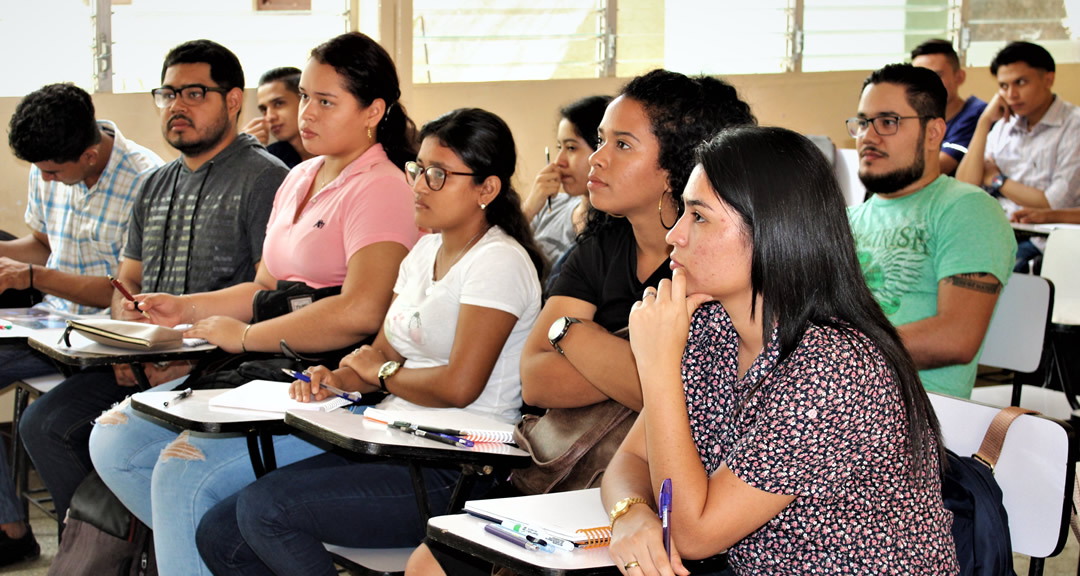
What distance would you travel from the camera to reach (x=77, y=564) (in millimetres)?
2645

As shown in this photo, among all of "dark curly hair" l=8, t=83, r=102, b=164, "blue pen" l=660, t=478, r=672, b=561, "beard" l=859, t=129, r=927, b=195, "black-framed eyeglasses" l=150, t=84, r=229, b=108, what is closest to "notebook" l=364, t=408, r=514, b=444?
"blue pen" l=660, t=478, r=672, b=561

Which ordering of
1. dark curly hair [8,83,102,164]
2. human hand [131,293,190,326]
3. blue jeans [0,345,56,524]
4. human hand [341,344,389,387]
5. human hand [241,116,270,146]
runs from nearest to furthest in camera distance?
human hand [341,344,389,387] < human hand [131,293,190,326] < blue jeans [0,345,56,524] < dark curly hair [8,83,102,164] < human hand [241,116,270,146]

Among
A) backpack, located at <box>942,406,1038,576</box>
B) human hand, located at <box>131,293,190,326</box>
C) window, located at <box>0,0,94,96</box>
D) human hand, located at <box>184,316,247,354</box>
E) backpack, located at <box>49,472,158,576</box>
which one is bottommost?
backpack, located at <box>49,472,158,576</box>

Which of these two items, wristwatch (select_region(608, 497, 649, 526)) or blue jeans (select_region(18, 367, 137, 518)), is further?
blue jeans (select_region(18, 367, 137, 518))

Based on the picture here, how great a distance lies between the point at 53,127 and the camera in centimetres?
372

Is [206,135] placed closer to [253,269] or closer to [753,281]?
[253,269]

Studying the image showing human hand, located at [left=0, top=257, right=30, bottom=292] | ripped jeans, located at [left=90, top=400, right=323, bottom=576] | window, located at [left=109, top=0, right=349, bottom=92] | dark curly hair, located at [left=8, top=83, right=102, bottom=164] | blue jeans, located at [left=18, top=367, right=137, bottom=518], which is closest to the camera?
ripped jeans, located at [left=90, top=400, right=323, bottom=576]

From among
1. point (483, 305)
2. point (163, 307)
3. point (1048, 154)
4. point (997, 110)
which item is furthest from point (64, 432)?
point (1048, 154)

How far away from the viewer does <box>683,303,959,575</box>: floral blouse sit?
1.41 meters

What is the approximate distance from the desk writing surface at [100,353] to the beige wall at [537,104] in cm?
194

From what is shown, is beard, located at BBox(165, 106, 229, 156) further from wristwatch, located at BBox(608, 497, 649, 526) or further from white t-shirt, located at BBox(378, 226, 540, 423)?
wristwatch, located at BBox(608, 497, 649, 526)

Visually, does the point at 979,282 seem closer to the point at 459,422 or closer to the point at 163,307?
the point at 459,422

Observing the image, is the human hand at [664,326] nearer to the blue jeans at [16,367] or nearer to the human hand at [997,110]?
the blue jeans at [16,367]

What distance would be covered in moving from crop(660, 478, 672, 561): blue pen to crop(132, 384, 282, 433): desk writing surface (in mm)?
1008
